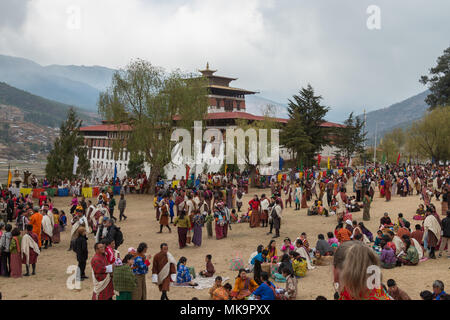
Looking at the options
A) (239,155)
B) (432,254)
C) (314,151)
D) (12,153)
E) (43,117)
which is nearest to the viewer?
(432,254)

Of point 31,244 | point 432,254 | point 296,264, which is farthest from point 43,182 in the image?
point 432,254

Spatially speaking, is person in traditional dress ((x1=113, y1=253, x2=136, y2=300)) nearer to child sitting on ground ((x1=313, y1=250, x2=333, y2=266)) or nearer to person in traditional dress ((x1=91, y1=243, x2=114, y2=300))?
person in traditional dress ((x1=91, y1=243, x2=114, y2=300))

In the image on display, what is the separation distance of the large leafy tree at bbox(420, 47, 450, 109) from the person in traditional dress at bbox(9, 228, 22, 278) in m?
60.6

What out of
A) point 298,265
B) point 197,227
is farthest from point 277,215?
point 298,265

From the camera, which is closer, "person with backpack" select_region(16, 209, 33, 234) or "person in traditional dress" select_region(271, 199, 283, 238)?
"person with backpack" select_region(16, 209, 33, 234)

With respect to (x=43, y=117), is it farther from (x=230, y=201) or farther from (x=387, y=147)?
(x=230, y=201)

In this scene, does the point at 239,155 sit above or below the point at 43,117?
below

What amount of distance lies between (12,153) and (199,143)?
110 metres

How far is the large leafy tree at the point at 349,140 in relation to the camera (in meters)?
49.2

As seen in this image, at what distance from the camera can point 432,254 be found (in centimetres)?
1090

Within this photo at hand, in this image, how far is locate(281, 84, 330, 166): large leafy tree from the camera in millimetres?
40134

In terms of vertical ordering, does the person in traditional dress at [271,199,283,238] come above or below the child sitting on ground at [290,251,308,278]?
above

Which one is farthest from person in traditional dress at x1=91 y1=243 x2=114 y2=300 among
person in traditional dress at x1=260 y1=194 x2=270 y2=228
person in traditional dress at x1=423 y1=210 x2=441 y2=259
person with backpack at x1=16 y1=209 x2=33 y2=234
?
person in traditional dress at x1=260 y1=194 x2=270 y2=228

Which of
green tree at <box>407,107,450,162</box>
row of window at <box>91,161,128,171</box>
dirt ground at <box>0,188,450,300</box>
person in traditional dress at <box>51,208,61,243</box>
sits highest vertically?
green tree at <box>407,107,450,162</box>
